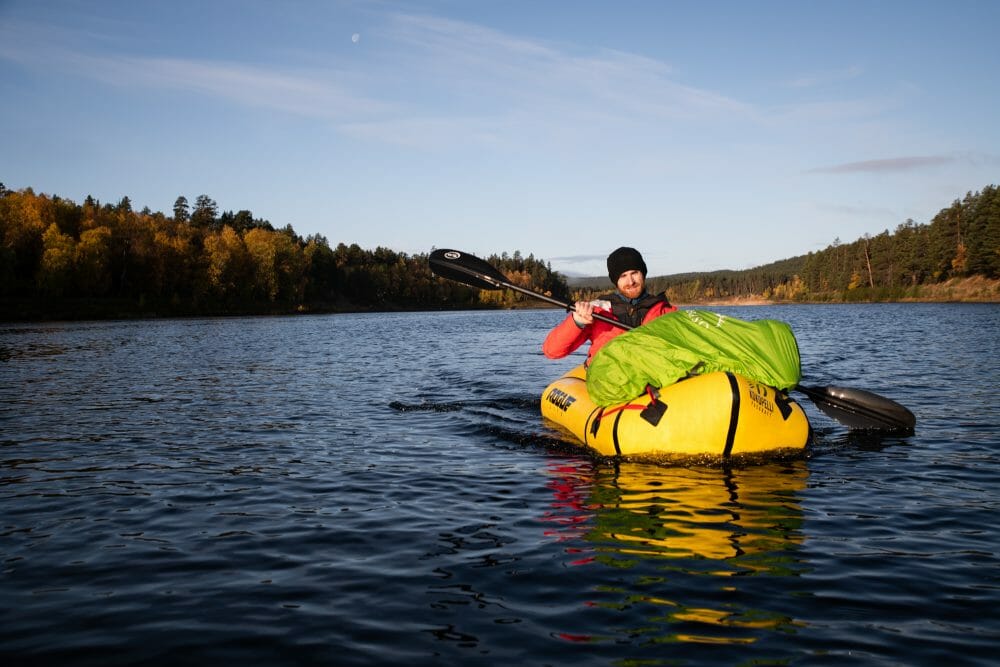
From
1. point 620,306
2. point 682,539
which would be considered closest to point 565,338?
point 620,306

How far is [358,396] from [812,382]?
1008 centimetres

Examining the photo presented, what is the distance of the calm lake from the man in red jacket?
4.78 ft

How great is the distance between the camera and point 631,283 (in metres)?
9.62

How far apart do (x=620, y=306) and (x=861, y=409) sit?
11.1 feet

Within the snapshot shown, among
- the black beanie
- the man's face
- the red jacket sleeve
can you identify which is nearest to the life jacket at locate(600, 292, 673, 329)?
the man's face

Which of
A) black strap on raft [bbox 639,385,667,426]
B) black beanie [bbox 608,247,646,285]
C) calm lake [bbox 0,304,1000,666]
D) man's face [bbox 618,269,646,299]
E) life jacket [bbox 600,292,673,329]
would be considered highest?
black beanie [bbox 608,247,646,285]

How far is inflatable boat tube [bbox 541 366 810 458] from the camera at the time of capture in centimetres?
713

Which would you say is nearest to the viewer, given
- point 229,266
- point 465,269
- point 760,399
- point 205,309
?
point 760,399

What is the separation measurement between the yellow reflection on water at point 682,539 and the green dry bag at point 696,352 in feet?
3.13

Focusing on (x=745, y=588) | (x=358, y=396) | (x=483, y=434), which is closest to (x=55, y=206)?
(x=358, y=396)

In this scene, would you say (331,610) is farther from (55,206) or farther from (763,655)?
(55,206)

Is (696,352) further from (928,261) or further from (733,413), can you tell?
(928,261)

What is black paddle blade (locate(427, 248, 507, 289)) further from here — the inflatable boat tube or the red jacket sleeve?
the inflatable boat tube

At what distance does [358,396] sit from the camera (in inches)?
576
